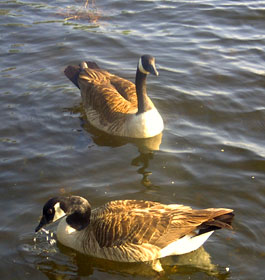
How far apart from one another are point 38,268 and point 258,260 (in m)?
3.15

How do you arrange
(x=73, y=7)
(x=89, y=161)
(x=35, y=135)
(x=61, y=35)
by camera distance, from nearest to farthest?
(x=89, y=161) → (x=35, y=135) → (x=61, y=35) → (x=73, y=7)

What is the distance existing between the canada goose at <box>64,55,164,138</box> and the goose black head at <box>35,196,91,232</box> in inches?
129

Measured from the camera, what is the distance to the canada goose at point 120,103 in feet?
33.7

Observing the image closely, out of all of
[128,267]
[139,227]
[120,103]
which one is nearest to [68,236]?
[128,267]

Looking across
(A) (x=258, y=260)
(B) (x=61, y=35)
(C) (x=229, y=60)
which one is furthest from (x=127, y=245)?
(B) (x=61, y=35)

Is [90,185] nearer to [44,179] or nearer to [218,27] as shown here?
[44,179]

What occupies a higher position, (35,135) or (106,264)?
(35,135)

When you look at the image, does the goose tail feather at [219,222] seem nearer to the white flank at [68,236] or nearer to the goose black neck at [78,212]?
the goose black neck at [78,212]

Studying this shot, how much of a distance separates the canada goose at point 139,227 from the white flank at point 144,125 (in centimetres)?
301

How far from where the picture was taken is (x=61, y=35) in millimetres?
15117

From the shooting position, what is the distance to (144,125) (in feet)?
33.6

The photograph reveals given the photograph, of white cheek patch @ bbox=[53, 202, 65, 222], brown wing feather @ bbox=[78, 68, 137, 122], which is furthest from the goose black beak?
brown wing feather @ bbox=[78, 68, 137, 122]

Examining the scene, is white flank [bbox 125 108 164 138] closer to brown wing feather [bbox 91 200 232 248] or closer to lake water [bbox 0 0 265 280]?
lake water [bbox 0 0 265 280]

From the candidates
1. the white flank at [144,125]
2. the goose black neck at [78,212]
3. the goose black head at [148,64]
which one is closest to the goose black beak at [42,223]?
the goose black neck at [78,212]
